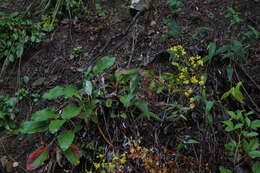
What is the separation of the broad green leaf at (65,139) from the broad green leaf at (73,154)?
0.25 ft

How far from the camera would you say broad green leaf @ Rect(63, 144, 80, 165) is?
6.81 ft

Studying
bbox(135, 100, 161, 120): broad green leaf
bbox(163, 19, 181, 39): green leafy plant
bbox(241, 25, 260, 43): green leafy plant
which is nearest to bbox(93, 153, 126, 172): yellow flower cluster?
bbox(135, 100, 161, 120): broad green leaf

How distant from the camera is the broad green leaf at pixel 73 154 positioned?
2.08 metres

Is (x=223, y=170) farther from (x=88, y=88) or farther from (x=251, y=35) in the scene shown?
(x=251, y=35)

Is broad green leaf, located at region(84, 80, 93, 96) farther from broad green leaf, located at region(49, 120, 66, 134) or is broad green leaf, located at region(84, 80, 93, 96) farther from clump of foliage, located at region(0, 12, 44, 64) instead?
clump of foliage, located at region(0, 12, 44, 64)

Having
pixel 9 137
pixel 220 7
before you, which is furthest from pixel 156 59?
pixel 9 137

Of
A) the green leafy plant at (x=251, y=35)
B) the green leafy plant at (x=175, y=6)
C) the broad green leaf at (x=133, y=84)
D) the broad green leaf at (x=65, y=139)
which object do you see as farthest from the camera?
the green leafy plant at (x=175, y=6)

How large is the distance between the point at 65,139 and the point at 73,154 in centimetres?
13

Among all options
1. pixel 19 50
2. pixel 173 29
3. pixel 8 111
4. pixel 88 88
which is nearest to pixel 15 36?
pixel 19 50

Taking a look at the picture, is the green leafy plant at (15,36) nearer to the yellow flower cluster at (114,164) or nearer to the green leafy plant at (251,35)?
the yellow flower cluster at (114,164)

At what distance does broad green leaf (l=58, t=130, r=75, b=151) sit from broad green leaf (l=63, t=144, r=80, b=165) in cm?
7

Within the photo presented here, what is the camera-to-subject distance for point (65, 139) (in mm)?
2117

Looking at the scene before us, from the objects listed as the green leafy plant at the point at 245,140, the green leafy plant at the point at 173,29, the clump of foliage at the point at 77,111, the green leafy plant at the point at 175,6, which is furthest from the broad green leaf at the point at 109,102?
the green leafy plant at the point at 175,6

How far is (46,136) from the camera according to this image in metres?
2.44
